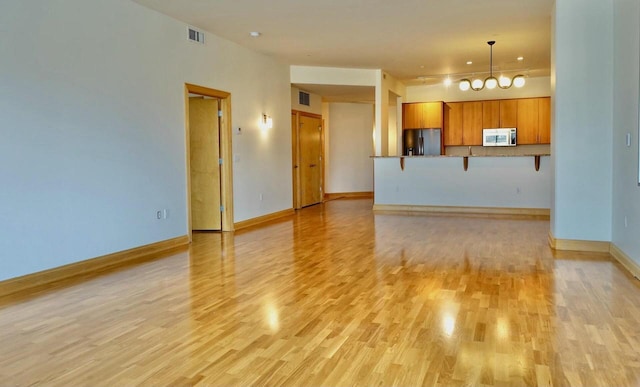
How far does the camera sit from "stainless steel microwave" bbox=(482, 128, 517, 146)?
10875 mm

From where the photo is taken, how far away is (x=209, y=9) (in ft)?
18.4

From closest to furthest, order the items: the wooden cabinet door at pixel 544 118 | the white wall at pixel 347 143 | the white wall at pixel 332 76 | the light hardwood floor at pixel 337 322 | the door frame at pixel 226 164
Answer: the light hardwood floor at pixel 337 322 → the door frame at pixel 226 164 → the white wall at pixel 332 76 → the wooden cabinet door at pixel 544 118 → the white wall at pixel 347 143

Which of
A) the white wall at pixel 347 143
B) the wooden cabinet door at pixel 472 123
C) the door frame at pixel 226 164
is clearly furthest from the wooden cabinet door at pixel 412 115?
the door frame at pixel 226 164

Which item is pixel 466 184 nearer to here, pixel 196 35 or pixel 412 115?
Result: pixel 412 115

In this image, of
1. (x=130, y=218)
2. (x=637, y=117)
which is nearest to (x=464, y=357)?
(x=637, y=117)

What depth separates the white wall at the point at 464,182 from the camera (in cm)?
856

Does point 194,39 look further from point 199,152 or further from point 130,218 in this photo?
point 130,218

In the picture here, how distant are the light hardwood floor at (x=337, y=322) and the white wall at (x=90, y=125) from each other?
0.52 m

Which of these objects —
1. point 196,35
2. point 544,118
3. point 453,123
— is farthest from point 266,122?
point 544,118

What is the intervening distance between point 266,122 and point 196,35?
2.30 m

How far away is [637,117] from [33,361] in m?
4.83

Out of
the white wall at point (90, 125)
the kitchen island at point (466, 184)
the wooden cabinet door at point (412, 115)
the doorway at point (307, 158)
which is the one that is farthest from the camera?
the wooden cabinet door at point (412, 115)

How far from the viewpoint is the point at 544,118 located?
10703mm

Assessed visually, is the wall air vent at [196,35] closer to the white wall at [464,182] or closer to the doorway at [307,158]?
the doorway at [307,158]
